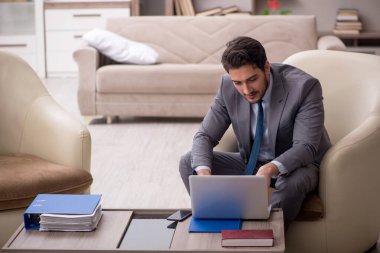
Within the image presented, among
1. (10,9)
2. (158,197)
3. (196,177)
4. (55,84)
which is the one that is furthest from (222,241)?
(10,9)

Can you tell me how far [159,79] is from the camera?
5.96 meters

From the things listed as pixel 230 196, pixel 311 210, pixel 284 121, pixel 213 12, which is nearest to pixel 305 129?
pixel 284 121

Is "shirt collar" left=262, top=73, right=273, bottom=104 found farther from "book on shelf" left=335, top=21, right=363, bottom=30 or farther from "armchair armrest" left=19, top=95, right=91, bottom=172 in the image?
"book on shelf" left=335, top=21, right=363, bottom=30

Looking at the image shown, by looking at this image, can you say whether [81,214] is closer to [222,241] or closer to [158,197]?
[222,241]

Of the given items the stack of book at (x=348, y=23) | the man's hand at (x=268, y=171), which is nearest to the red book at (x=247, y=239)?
the man's hand at (x=268, y=171)

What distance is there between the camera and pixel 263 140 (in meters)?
3.21

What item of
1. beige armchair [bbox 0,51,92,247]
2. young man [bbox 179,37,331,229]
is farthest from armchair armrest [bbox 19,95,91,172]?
young man [bbox 179,37,331,229]

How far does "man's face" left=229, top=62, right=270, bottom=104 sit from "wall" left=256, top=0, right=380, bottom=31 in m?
5.05

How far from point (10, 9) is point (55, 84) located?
3.79 feet

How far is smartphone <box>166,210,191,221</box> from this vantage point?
2.75 m

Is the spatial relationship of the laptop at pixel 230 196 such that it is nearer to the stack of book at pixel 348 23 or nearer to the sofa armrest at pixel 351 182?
the sofa armrest at pixel 351 182

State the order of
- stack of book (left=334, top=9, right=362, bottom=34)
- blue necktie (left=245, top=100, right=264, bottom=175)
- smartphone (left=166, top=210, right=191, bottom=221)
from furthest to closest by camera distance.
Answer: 1. stack of book (left=334, top=9, right=362, bottom=34)
2. blue necktie (left=245, top=100, right=264, bottom=175)
3. smartphone (left=166, top=210, right=191, bottom=221)

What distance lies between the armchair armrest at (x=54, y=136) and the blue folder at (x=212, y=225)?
3.04 ft

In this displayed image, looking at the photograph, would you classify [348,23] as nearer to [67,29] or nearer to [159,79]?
[159,79]
